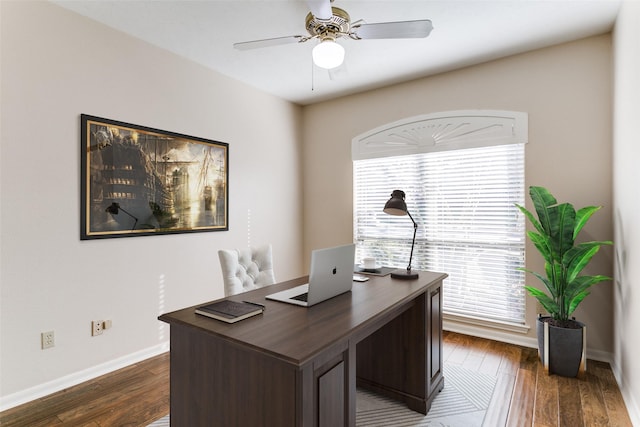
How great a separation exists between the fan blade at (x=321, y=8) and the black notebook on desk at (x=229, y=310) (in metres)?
1.57

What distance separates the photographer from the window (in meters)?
3.25

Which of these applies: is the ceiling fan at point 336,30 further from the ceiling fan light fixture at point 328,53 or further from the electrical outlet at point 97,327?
the electrical outlet at point 97,327

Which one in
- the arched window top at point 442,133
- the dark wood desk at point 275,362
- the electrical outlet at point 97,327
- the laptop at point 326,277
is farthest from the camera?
the arched window top at point 442,133

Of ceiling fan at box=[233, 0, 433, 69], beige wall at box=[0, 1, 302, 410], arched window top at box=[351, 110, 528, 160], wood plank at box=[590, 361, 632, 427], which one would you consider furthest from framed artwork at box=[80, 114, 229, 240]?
wood plank at box=[590, 361, 632, 427]

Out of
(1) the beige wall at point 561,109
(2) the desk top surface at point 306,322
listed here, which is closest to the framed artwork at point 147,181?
(2) the desk top surface at point 306,322

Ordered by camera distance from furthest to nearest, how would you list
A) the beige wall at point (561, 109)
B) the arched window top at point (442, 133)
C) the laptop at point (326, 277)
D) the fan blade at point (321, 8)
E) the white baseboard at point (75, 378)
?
the arched window top at point (442, 133)
the beige wall at point (561, 109)
the white baseboard at point (75, 378)
the fan blade at point (321, 8)
the laptop at point (326, 277)

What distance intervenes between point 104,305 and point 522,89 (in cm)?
401

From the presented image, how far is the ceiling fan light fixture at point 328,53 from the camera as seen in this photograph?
1.99 m

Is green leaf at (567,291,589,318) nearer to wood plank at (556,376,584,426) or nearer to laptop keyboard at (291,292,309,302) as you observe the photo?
wood plank at (556,376,584,426)

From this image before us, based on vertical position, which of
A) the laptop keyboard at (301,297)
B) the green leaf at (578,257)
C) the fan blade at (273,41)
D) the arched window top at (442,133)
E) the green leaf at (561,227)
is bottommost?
the laptop keyboard at (301,297)

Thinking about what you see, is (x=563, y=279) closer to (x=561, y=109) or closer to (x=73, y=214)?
(x=561, y=109)

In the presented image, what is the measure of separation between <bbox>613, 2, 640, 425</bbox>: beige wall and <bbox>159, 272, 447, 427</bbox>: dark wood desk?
1.42m

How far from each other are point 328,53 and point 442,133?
1.98m

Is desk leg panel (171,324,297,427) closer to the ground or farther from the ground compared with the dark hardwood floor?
farther from the ground
